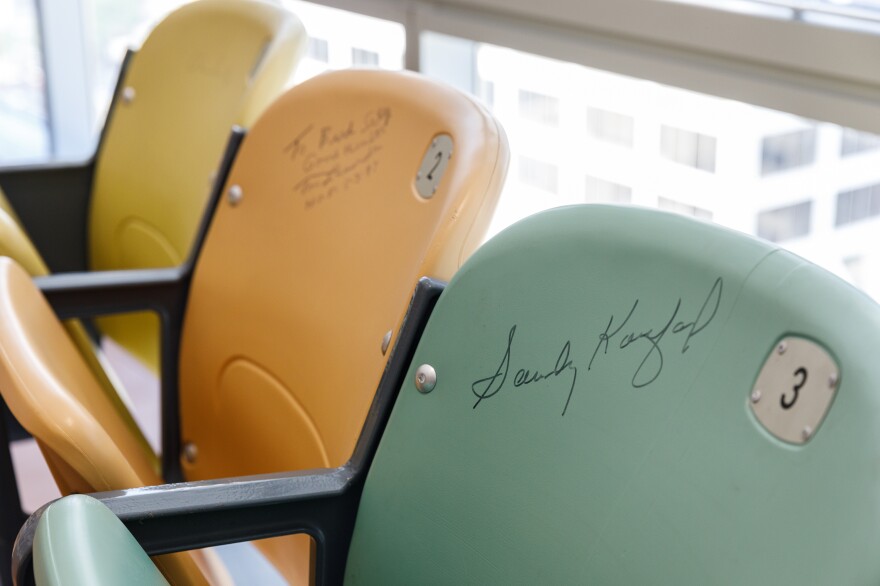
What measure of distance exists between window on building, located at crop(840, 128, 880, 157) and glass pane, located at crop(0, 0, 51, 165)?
8.51ft

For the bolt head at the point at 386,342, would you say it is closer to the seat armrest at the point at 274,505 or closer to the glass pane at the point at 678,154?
the seat armrest at the point at 274,505

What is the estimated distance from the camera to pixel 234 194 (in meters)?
1.39

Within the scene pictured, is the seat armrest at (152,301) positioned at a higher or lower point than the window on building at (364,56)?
lower

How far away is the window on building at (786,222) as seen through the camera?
1.33 m

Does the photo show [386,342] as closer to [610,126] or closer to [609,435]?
[609,435]

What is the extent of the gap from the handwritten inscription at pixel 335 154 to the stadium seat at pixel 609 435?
341mm

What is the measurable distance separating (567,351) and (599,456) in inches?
3.3

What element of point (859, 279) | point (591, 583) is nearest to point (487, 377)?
point (591, 583)

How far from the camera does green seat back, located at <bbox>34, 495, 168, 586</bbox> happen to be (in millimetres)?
616

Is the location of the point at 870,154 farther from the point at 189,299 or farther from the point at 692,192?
the point at 189,299

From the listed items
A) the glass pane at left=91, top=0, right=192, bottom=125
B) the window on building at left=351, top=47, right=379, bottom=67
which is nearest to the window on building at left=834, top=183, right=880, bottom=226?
the window on building at left=351, top=47, right=379, bottom=67

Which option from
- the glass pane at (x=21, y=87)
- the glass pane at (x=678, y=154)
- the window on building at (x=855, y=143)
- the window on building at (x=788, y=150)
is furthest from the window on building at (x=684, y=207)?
the glass pane at (x=21, y=87)
